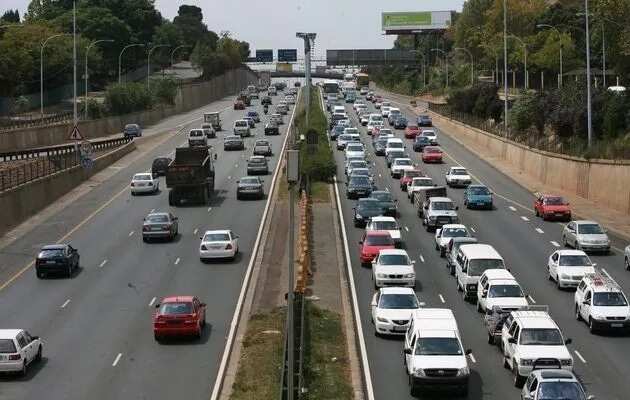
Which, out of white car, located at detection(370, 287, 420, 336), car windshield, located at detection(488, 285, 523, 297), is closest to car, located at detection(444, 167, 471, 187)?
car windshield, located at detection(488, 285, 523, 297)

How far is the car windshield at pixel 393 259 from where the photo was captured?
39812 millimetres

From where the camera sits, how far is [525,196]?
221 ft

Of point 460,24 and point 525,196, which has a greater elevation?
point 460,24

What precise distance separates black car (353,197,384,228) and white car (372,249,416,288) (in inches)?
527

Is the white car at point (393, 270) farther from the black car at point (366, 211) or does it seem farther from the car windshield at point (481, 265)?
the black car at point (366, 211)

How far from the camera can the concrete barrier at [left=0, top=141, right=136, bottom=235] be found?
55.6 meters

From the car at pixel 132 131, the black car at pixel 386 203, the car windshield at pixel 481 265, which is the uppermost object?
the car at pixel 132 131

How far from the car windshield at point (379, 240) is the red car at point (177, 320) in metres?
12.7

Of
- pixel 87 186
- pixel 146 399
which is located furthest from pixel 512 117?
pixel 146 399

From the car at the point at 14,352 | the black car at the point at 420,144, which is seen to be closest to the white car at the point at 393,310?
the car at the point at 14,352

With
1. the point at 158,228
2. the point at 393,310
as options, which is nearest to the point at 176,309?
the point at 393,310

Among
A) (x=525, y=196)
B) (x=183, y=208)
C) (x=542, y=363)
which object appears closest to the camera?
(x=542, y=363)

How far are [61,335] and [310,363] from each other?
9354mm

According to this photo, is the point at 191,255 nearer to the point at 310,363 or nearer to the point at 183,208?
the point at 183,208
